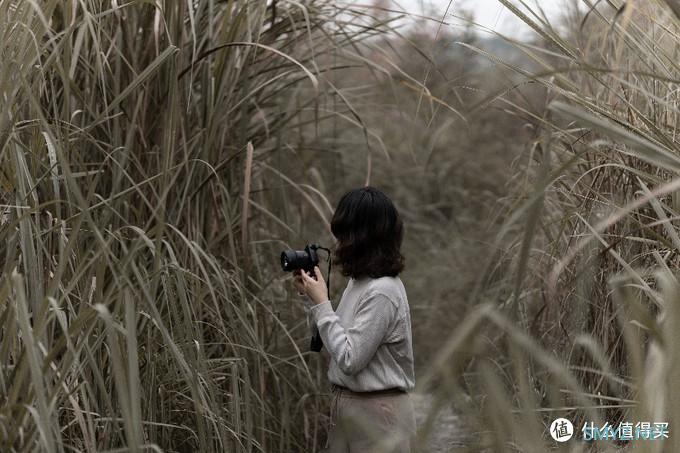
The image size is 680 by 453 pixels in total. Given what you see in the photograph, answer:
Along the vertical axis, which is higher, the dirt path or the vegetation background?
the vegetation background

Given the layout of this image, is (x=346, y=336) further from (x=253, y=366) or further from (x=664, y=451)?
(x=664, y=451)

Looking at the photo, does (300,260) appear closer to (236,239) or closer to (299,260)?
(299,260)

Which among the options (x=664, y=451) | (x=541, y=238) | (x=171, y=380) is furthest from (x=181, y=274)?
(x=541, y=238)

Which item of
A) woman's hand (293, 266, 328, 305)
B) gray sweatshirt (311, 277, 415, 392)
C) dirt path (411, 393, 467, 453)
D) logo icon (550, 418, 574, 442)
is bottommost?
dirt path (411, 393, 467, 453)

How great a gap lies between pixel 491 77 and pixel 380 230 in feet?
24.7

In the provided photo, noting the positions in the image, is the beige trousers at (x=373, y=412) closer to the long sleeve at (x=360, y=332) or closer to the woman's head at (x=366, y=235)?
the long sleeve at (x=360, y=332)

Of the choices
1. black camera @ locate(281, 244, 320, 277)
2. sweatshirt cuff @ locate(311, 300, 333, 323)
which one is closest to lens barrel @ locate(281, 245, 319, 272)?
black camera @ locate(281, 244, 320, 277)

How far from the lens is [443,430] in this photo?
4.52 metres

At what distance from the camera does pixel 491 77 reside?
10.1m

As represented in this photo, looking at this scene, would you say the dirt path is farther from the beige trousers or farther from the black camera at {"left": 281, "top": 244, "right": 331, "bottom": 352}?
the black camera at {"left": 281, "top": 244, "right": 331, "bottom": 352}

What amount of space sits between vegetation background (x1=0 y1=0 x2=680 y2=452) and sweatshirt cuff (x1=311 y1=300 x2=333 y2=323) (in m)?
0.24

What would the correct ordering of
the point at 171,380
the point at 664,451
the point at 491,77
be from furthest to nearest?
the point at 491,77 < the point at 171,380 < the point at 664,451

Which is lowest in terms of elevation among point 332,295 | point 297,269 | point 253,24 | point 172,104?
point 332,295

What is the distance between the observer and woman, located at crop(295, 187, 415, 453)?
272 cm
